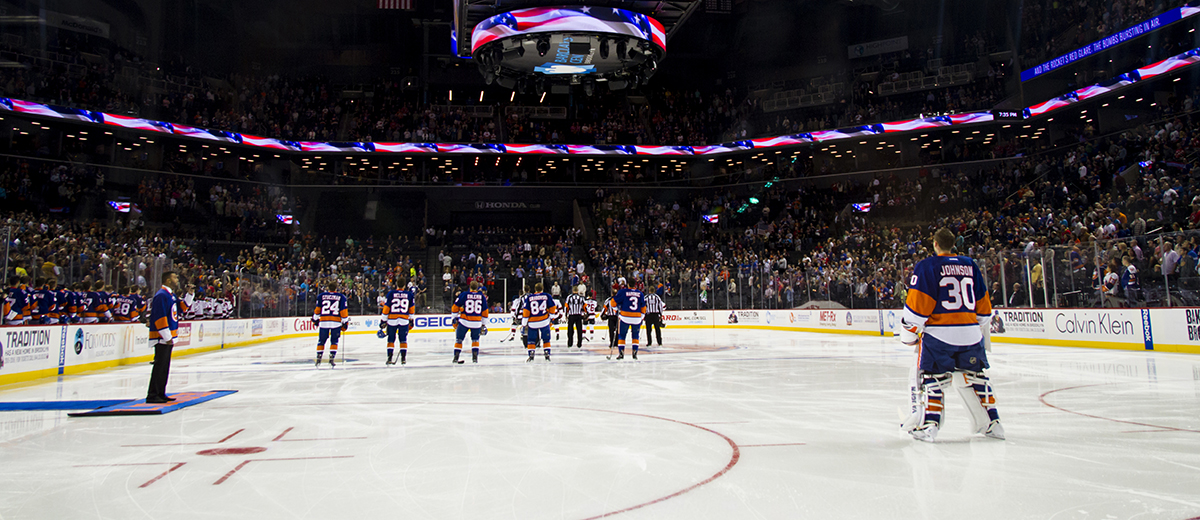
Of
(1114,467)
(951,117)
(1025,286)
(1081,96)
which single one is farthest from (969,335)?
(951,117)

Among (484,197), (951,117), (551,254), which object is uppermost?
(951,117)

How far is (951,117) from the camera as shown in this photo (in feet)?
109

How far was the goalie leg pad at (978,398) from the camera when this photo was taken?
4.97m

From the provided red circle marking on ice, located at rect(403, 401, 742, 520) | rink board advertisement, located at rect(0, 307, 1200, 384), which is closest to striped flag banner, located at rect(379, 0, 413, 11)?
rink board advertisement, located at rect(0, 307, 1200, 384)

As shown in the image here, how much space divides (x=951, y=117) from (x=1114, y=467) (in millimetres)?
33484

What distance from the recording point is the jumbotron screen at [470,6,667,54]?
1608 centimetres

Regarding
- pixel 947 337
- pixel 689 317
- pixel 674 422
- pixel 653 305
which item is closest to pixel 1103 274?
pixel 653 305

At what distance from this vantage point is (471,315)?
13016mm

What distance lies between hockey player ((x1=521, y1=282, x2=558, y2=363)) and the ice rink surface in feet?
13.0

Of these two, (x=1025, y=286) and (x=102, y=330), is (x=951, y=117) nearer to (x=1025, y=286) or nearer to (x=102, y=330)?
(x=1025, y=286)

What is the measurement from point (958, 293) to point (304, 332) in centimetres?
2449

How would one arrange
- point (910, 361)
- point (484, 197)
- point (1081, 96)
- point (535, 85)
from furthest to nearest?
point (484, 197) → point (1081, 96) → point (535, 85) → point (910, 361)

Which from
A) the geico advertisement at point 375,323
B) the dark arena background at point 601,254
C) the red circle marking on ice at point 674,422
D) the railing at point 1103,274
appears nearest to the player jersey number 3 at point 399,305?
the dark arena background at point 601,254

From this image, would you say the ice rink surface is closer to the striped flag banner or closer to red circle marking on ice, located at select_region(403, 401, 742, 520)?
red circle marking on ice, located at select_region(403, 401, 742, 520)
